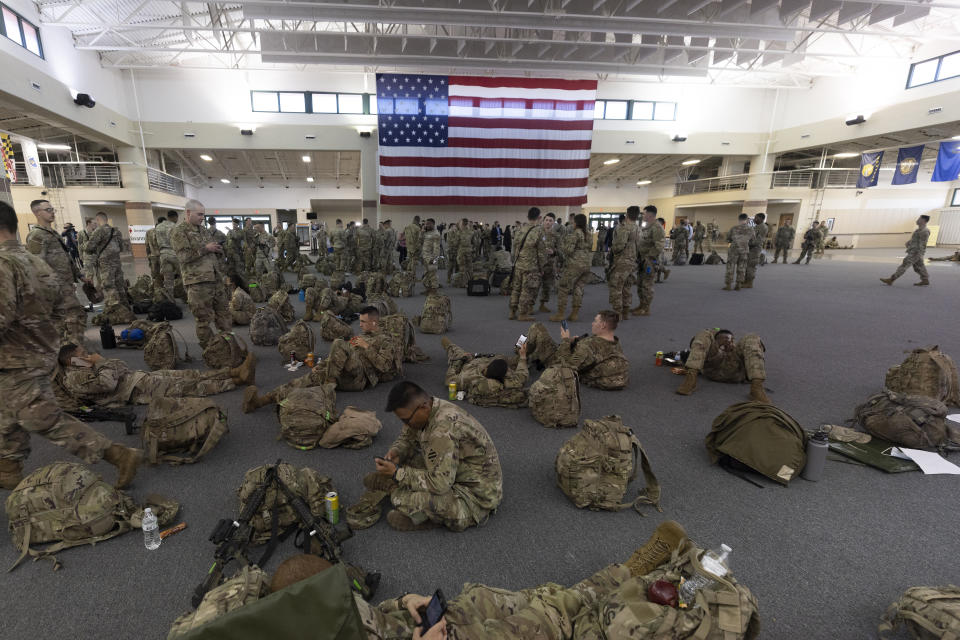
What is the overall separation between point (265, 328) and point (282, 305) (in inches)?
43.6

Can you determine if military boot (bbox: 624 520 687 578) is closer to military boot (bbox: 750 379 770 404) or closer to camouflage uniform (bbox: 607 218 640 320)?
military boot (bbox: 750 379 770 404)

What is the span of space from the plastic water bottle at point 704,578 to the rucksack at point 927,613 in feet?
2.74

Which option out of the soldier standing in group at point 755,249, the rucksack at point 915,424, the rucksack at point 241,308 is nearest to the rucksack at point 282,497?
the rucksack at point 915,424

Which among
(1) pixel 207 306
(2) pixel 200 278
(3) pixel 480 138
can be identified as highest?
(3) pixel 480 138

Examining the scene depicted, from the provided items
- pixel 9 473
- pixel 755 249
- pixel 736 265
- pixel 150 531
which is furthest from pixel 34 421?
pixel 755 249

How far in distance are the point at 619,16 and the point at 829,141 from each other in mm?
12960

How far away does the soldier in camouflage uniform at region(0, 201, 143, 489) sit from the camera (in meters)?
2.51

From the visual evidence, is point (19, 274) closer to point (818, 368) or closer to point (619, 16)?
point (818, 368)

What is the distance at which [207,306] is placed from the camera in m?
5.24

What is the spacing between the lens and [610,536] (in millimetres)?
2426

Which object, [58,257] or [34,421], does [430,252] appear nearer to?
[58,257]

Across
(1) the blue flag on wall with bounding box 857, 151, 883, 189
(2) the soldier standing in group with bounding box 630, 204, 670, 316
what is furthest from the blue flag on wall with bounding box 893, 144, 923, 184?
(2) the soldier standing in group with bounding box 630, 204, 670, 316

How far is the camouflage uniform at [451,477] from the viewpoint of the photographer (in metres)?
2.30

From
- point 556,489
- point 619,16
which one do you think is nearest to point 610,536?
point 556,489
